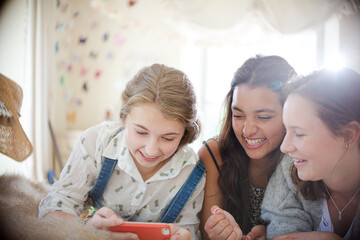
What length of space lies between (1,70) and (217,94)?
2.36 meters

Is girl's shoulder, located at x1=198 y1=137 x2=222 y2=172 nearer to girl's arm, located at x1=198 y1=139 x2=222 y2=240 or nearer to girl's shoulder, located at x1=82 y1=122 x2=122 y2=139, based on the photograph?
girl's arm, located at x1=198 y1=139 x2=222 y2=240

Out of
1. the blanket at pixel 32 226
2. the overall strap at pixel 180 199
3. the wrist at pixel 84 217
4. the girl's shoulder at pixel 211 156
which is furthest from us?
the girl's shoulder at pixel 211 156

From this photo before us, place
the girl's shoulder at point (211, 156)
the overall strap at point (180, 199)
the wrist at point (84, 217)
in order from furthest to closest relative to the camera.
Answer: the girl's shoulder at point (211, 156)
the overall strap at point (180, 199)
the wrist at point (84, 217)

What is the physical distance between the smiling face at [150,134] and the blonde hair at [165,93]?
20mm

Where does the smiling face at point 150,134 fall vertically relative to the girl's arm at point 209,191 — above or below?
above

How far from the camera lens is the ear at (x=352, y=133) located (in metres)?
0.69

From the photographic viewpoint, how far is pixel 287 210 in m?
0.82

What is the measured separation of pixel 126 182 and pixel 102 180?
0.08m

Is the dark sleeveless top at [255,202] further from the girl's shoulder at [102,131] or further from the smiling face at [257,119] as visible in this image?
the girl's shoulder at [102,131]

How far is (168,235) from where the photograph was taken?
74 centimetres

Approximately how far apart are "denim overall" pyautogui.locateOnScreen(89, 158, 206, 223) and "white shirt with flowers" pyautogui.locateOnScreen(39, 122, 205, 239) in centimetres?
2

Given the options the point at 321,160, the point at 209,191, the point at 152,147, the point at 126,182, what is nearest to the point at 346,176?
the point at 321,160

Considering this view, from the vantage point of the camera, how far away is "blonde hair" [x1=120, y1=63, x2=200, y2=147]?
2.81 ft

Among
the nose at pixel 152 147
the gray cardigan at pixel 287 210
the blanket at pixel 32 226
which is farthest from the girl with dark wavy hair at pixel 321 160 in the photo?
the blanket at pixel 32 226
